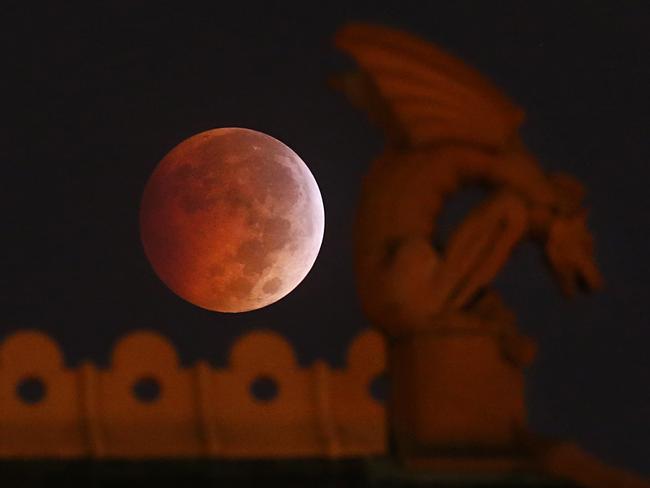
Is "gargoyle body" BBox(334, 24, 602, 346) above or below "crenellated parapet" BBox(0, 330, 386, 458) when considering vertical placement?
above

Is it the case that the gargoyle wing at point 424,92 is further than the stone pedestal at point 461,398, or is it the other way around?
the gargoyle wing at point 424,92

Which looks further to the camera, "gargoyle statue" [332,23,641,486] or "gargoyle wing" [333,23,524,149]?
"gargoyle wing" [333,23,524,149]

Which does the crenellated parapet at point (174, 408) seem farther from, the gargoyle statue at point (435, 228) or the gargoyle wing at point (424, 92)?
the gargoyle wing at point (424, 92)

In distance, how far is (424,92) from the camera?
470 centimetres

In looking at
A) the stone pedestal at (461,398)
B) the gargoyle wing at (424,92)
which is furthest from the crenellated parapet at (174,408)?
the gargoyle wing at (424,92)

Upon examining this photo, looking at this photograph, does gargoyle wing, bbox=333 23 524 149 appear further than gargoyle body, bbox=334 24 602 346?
Yes

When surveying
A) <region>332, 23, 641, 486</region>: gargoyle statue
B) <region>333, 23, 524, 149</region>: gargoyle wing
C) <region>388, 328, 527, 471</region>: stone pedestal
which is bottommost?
<region>388, 328, 527, 471</region>: stone pedestal

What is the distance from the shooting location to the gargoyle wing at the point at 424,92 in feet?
15.3

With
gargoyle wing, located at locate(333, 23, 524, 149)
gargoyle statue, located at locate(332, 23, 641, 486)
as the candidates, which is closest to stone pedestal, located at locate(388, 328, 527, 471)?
gargoyle statue, located at locate(332, 23, 641, 486)

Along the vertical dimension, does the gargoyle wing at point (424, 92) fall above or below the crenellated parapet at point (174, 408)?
above

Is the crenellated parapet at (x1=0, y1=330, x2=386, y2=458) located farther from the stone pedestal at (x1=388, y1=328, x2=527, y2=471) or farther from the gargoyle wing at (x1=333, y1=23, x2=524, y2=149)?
the gargoyle wing at (x1=333, y1=23, x2=524, y2=149)

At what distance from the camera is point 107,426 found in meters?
4.57

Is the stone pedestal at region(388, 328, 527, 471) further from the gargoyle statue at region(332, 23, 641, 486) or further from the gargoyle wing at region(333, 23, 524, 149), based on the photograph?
the gargoyle wing at region(333, 23, 524, 149)

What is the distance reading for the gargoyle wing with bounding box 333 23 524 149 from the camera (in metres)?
4.65
